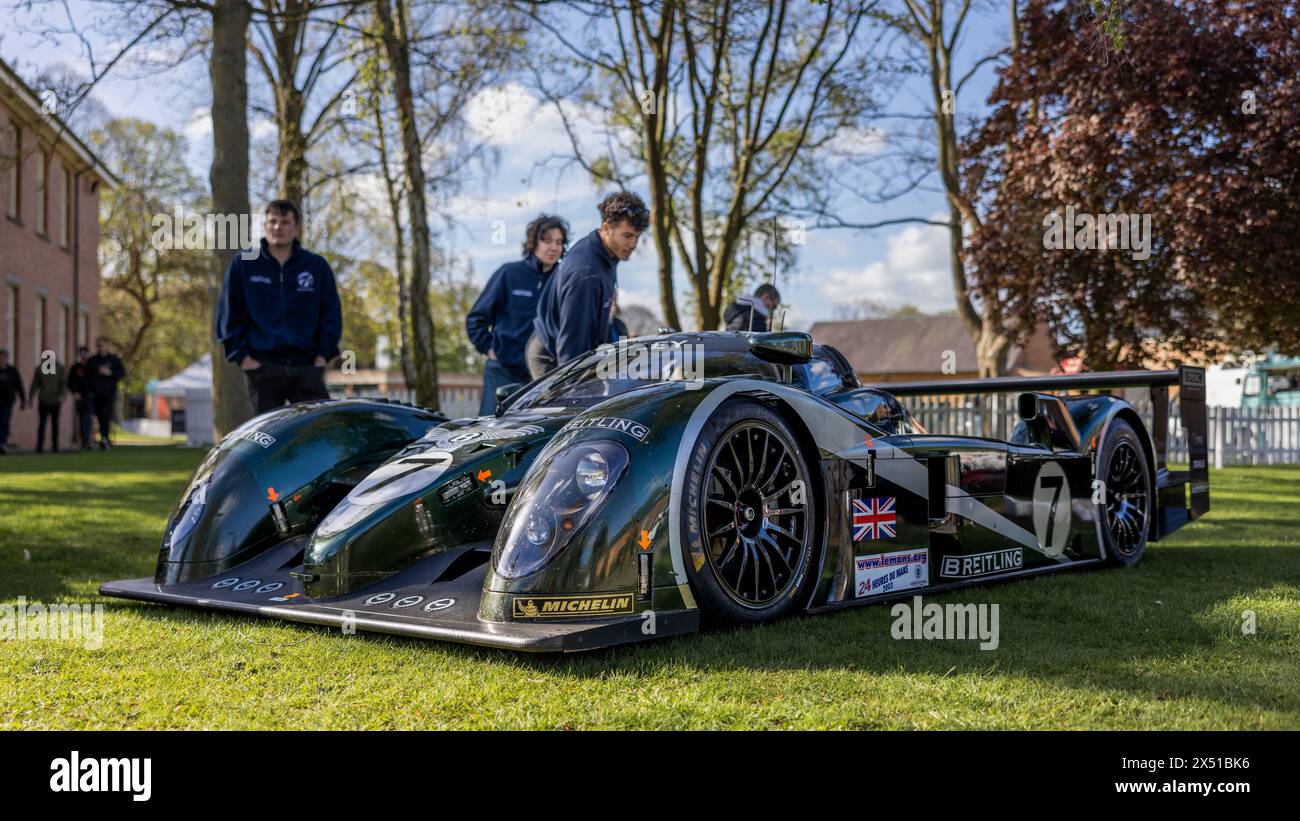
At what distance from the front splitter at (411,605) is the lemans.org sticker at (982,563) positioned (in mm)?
1571

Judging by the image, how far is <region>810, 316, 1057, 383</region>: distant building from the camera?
59.3 meters

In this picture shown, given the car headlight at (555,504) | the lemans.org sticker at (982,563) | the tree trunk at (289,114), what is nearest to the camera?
the car headlight at (555,504)

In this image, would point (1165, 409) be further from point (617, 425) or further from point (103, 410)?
point (103, 410)

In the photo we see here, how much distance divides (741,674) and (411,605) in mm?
1259

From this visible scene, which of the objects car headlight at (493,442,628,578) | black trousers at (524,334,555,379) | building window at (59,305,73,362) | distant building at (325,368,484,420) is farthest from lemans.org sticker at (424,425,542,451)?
building window at (59,305,73,362)

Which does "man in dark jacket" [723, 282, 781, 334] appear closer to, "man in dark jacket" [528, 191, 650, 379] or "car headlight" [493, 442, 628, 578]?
"man in dark jacket" [528, 191, 650, 379]

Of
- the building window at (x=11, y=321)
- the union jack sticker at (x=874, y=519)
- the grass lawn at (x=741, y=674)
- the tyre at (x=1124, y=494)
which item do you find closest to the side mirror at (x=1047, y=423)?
the tyre at (x=1124, y=494)

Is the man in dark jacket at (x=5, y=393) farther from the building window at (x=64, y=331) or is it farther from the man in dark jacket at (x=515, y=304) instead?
the man in dark jacket at (x=515, y=304)

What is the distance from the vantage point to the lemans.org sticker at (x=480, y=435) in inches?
184

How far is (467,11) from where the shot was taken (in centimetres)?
1565

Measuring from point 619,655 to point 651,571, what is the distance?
0.29 meters

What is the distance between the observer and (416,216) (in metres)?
14.6

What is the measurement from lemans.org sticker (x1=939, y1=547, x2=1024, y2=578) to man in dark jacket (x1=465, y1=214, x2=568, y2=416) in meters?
3.32
